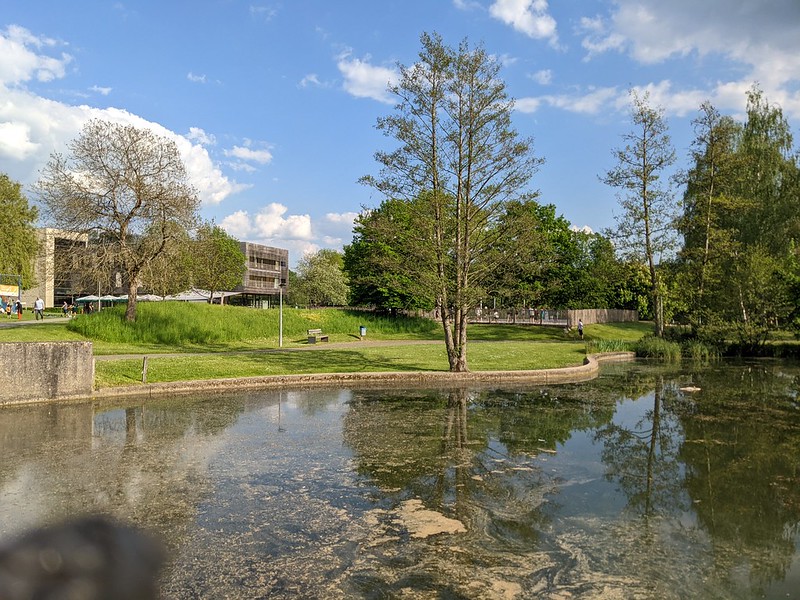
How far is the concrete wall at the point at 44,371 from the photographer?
13.6m

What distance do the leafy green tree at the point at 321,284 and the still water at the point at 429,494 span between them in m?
70.7

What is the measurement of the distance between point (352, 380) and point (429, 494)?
11277mm

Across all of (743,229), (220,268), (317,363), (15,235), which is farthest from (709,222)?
(15,235)

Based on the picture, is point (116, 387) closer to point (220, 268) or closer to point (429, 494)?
point (429, 494)

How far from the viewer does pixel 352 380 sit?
1852cm

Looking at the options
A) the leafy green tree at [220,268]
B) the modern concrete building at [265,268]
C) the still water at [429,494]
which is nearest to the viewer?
the still water at [429,494]

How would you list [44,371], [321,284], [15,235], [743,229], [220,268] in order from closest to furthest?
[44,371] → [743,229] → [15,235] → [220,268] → [321,284]

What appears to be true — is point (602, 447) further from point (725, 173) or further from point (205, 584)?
point (725, 173)

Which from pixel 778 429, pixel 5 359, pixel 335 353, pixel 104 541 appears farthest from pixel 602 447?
pixel 335 353

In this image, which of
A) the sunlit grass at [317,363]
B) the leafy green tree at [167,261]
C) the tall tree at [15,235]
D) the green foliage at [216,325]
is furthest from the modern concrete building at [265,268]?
the sunlit grass at [317,363]

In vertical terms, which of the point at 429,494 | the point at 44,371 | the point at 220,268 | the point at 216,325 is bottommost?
the point at 429,494

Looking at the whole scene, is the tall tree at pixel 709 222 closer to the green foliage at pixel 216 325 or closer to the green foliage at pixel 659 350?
Result: the green foliage at pixel 659 350

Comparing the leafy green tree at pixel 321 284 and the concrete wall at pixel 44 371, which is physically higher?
the leafy green tree at pixel 321 284

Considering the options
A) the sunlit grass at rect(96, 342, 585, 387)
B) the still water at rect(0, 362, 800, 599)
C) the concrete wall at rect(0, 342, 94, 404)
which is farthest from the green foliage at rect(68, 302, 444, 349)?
the still water at rect(0, 362, 800, 599)
